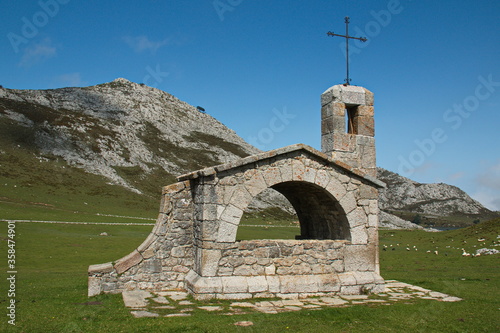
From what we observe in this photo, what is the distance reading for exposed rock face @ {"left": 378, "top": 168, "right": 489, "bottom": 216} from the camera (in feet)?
452

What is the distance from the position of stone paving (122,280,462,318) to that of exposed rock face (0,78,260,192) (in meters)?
56.3

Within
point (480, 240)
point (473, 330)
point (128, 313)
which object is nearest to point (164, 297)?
point (128, 313)

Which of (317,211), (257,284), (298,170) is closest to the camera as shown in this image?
(257,284)

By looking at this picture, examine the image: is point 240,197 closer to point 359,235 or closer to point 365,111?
point 359,235

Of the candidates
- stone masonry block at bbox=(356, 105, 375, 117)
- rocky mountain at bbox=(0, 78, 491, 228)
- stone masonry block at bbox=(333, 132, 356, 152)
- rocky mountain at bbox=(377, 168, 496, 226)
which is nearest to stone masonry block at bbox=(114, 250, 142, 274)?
stone masonry block at bbox=(333, 132, 356, 152)

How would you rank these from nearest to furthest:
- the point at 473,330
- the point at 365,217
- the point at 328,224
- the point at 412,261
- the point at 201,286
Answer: the point at 473,330, the point at 201,286, the point at 365,217, the point at 328,224, the point at 412,261

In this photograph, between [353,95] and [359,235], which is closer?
[359,235]

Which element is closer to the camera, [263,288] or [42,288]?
[263,288]

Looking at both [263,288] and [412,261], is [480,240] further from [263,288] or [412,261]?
[263,288]

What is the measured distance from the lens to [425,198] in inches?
5728

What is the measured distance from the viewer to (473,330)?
8602mm

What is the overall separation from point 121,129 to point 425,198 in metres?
100

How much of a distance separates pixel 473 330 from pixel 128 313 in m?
6.74

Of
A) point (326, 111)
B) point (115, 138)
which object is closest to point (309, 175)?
point (326, 111)
